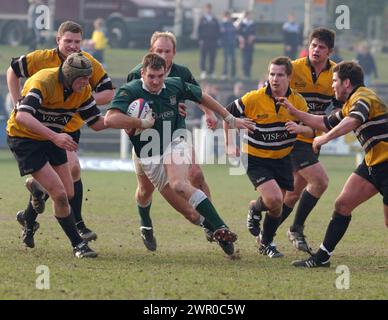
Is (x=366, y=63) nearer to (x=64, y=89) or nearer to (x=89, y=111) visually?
(x=89, y=111)

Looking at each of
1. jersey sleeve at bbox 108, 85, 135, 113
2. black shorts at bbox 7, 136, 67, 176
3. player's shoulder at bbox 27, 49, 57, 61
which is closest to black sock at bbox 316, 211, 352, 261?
jersey sleeve at bbox 108, 85, 135, 113

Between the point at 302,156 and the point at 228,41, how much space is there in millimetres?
20467

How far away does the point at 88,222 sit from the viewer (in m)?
13.4

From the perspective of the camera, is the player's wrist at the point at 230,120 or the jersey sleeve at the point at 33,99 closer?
the jersey sleeve at the point at 33,99

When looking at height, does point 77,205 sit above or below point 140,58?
above

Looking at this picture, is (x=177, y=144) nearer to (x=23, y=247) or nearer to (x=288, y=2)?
(x=23, y=247)

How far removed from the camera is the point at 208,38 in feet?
102

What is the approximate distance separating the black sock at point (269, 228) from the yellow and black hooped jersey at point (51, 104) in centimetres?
201

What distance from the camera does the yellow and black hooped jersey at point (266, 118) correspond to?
35.3 feet

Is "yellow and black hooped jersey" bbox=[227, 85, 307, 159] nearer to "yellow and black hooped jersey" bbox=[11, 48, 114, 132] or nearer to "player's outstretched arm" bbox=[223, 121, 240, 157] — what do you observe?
"player's outstretched arm" bbox=[223, 121, 240, 157]

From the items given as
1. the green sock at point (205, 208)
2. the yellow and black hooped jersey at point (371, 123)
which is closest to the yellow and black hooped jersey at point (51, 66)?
the green sock at point (205, 208)

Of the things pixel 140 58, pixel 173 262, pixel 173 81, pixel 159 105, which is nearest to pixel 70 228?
pixel 173 262

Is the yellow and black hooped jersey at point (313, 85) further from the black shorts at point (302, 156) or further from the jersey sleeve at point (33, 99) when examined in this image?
the jersey sleeve at point (33, 99)
